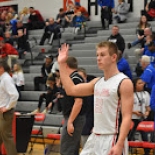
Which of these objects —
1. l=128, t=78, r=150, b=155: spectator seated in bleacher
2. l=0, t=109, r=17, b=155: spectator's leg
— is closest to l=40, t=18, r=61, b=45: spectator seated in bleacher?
l=128, t=78, r=150, b=155: spectator seated in bleacher

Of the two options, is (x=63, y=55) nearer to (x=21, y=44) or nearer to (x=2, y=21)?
(x=21, y=44)

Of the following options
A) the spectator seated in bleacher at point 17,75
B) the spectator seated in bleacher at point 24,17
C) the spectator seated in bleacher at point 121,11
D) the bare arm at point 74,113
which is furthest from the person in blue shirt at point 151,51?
the spectator seated in bleacher at point 24,17

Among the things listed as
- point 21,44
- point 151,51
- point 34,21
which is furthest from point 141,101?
point 34,21

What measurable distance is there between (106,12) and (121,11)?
0.54 m

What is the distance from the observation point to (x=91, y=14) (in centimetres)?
1805

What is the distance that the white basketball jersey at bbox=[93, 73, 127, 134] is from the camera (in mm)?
4562

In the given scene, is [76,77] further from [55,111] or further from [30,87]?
[30,87]

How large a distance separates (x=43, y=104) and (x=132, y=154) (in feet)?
15.3

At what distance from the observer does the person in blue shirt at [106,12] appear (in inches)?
617

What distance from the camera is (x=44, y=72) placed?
14414 mm

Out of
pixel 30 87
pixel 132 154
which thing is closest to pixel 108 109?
pixel 132 154

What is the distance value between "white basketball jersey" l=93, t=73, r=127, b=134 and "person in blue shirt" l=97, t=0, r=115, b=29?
11.2 m

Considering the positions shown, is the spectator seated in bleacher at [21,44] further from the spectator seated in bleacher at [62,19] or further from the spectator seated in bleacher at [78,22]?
the spectator seated in bleacher at [78,22]

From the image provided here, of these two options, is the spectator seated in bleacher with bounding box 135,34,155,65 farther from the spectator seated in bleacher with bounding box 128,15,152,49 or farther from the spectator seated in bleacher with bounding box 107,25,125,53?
the spectator seated in bleacher with bounding box 128,15,152,49
